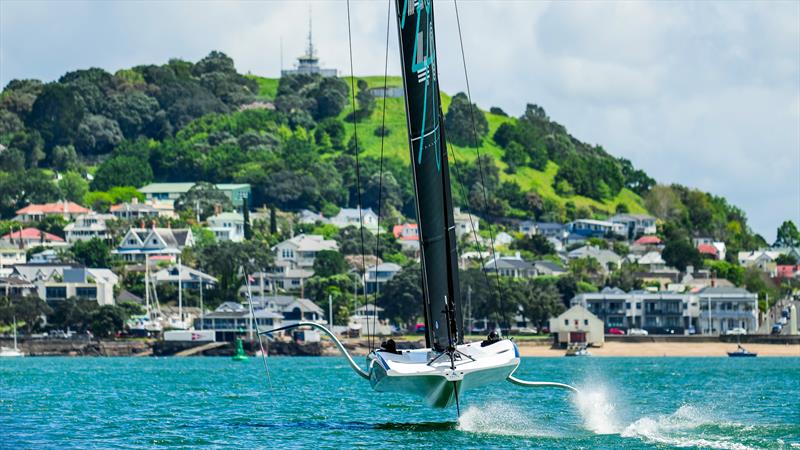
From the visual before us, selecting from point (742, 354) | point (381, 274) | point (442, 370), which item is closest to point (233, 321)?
point (381, 274)

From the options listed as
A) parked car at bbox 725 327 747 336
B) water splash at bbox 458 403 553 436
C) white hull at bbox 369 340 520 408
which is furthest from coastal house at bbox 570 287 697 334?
white hull at bbox 369 340 520 408

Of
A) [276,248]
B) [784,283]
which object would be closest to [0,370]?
[276,248]

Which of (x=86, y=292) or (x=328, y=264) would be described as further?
(x=328, y=264)

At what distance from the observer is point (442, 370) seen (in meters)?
38.8

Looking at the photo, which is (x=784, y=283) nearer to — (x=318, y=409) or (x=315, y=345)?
(x=315, y=345)

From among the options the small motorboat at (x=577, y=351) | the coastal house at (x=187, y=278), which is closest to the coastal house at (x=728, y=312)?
the small motorboat at (x=577, y=351)

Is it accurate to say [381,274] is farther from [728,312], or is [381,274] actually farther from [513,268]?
[728,312]

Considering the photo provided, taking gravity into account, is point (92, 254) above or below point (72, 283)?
above

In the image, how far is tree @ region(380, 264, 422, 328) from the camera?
14288 centimetres

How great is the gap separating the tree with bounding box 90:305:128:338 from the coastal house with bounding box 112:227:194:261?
3402 centimetres

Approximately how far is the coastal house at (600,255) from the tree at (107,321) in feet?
200

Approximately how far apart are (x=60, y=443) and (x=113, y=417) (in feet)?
29.0

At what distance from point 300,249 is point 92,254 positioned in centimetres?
2124

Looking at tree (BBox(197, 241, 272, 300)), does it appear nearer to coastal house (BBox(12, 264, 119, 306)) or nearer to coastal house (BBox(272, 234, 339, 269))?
coastal house (BBox(272, 234, 339, 269))
